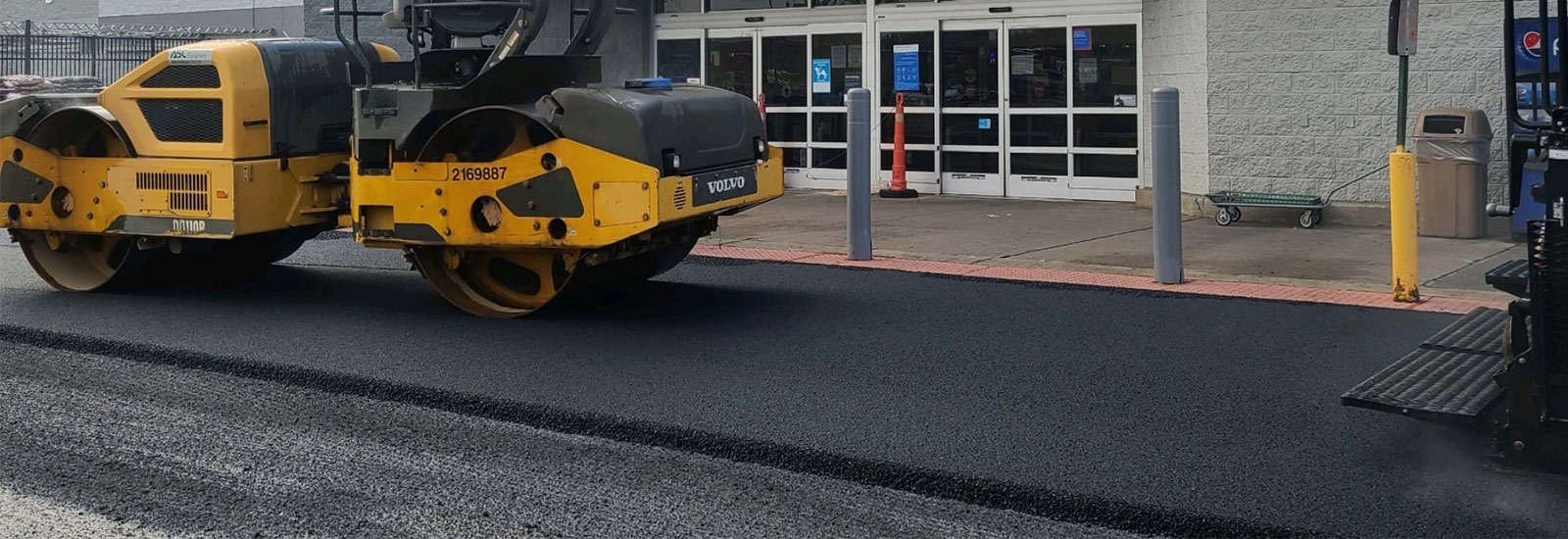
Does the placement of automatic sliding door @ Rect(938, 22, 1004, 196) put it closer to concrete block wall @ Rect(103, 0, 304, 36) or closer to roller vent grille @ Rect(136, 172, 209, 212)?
roller vent grille @ Rect(136, 172, 209, 212)

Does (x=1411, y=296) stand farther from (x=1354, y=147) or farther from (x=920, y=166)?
(x=920, y=166)

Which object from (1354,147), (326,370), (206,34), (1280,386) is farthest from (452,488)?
(206,34)

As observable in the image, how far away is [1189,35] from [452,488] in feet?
33.1

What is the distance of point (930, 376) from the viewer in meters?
7.00

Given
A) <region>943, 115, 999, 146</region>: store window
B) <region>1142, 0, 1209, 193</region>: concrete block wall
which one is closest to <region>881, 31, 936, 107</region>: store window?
<region>943, 115, 999, 146</region>: store window

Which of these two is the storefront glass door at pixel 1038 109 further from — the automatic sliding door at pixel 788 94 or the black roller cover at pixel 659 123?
the black roller cover at pixel 659 123

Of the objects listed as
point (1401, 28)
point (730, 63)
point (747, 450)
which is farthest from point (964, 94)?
point (747, 450)

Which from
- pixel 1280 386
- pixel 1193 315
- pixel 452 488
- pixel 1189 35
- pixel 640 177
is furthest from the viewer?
pixel 1189 35

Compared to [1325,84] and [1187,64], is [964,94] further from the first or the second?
[1325,84]

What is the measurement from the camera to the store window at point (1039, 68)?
15688mm

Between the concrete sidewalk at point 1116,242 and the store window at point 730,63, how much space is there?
123 inches

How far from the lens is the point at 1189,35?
548 inches

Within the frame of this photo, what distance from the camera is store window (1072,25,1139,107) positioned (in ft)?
49.8

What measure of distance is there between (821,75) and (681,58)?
211 centimetres
